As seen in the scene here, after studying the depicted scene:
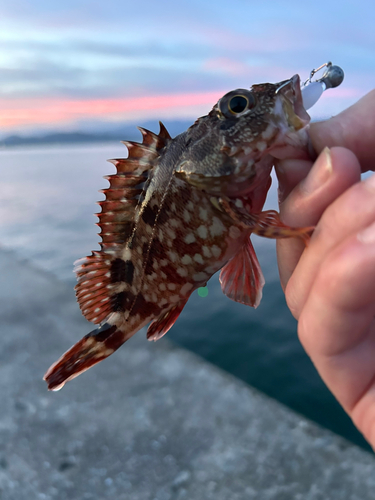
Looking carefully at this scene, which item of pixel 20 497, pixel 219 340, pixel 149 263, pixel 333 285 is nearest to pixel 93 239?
pixel 219 340

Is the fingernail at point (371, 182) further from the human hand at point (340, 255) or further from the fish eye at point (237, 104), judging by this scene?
the fish eye at point (237, 104)

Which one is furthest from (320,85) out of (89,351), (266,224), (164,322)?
(89,351)

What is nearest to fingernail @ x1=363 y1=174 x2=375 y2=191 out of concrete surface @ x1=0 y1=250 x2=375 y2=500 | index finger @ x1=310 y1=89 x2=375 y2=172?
index finger @ x1=310 y1=89 x2=375 y2=172

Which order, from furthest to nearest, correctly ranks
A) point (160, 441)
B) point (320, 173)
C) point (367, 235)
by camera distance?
point (160, 441)
point (320, 173)
point (367, 235)

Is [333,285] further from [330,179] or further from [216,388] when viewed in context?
[216,388]

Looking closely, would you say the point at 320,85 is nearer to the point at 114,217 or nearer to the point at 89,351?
the point at 114,217

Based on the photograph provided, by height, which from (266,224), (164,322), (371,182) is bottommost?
(164,322)

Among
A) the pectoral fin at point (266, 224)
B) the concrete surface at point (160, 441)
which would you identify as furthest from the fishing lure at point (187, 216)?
the concrete surface at point (160, 441)
